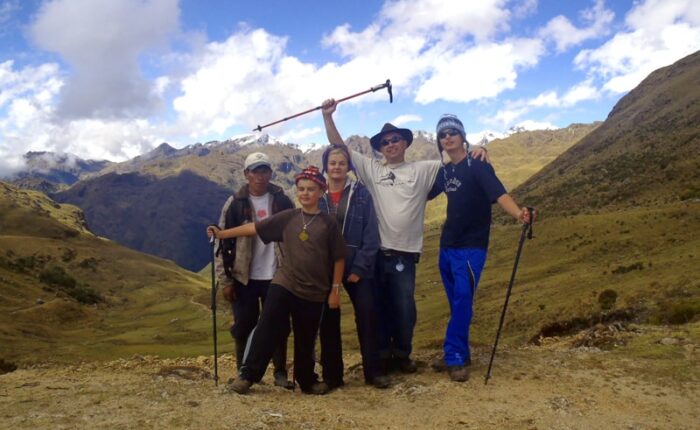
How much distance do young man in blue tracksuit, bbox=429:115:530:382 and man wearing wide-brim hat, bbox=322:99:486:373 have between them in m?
0.39

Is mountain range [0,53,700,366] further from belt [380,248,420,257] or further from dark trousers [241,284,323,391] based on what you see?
dark trousers [241,284,323,391]

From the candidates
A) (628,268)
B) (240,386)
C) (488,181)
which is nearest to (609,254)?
(628,268)

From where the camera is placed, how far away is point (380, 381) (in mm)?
8367

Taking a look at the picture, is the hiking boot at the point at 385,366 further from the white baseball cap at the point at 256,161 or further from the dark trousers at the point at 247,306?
the white baseball cap at the point at 256,161

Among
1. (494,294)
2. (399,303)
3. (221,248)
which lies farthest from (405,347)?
(494,294)

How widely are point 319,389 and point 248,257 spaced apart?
2422mm

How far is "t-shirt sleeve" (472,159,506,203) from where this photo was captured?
26.7 feet

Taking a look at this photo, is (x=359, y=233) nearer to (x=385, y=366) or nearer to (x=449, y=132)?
(x=449, y=132)

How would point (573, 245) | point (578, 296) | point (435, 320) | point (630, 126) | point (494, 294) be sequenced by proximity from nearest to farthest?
point (578, 296), point (435, 320), point (494, 294), point (573, 245), point (630, 126)

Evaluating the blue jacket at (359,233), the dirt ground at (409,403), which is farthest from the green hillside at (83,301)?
the blue jacket at (359,233)

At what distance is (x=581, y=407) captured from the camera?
7.16 metres

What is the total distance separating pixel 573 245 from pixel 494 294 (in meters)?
15.0

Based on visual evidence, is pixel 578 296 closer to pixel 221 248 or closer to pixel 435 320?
pixel 435 320

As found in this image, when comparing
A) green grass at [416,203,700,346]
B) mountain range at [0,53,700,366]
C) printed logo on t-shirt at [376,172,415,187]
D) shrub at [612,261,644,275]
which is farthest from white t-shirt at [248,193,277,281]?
shrub at [612,261,644,275]
